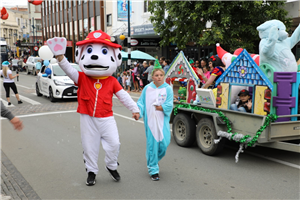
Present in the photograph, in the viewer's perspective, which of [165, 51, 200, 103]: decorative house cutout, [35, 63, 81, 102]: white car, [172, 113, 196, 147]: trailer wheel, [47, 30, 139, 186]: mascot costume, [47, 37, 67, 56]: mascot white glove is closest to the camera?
[47, 37, 67, 56]: mascot white glove

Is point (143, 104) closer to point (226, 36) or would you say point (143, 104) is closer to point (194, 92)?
point (194, 92)

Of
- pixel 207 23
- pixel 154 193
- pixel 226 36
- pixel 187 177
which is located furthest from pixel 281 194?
pixel 207 23

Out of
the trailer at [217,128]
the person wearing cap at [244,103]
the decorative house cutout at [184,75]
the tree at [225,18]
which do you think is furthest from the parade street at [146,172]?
the tree at [225,18]

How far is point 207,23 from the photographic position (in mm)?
13578

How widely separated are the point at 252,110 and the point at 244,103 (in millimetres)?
302

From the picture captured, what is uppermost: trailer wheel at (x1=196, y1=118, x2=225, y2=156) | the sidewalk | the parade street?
trailer wheel at (x1=196, y1=118, x2=225, y2=156)

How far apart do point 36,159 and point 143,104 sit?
2.54m

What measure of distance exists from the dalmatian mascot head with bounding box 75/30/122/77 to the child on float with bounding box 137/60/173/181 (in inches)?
29.4

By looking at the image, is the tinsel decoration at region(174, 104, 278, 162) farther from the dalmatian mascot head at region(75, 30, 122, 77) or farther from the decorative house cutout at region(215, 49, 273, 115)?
the dalmatian mascot head at region(75, 30, 122, 77)

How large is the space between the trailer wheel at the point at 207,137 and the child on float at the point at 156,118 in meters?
1.27

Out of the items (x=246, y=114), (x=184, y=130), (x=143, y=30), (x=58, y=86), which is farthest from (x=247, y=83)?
(x=143, y=30)

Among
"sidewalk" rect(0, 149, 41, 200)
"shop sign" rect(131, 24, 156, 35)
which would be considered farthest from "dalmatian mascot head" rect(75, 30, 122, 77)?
"shop sign" rect(131, 24, 156, 35)

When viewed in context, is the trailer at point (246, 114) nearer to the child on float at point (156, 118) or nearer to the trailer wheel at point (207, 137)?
the trailer wheel at point (207, 137)

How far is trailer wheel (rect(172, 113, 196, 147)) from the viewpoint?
21.6ft
